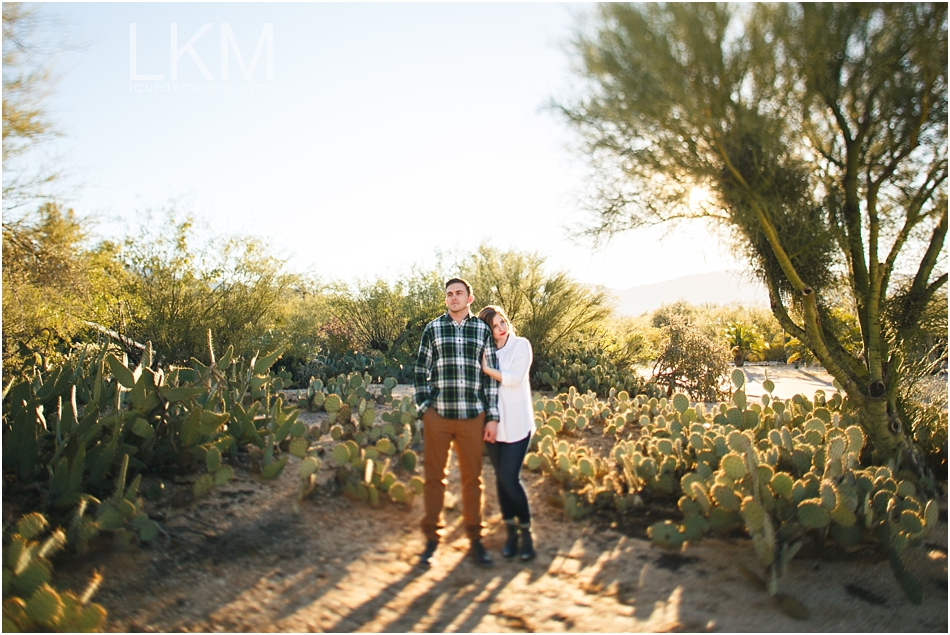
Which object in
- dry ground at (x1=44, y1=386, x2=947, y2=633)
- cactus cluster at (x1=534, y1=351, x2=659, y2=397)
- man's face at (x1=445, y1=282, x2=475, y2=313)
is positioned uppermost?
man's face at (x1=445, y1=282, x2=475, y2=313)

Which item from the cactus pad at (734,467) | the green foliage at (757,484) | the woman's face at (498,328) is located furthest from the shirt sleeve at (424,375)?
the cactus pad at (734,467)

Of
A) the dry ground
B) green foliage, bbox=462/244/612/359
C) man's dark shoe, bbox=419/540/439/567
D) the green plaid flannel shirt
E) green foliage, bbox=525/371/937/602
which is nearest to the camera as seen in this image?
the dry ground

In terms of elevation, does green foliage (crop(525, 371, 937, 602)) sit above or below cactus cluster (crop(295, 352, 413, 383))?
below

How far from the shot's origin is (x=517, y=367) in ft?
13.5

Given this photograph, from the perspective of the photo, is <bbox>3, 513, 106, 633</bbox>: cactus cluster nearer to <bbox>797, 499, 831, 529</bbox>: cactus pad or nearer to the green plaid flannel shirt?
the green plaid flannel shirt

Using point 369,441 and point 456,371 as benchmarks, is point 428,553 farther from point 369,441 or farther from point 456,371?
point 369,441

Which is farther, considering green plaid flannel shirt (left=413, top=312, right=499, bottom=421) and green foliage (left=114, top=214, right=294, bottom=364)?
green foliage (left=114, top=214, right=294, bottom=364)

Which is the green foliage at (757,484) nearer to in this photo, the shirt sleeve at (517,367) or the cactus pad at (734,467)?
the cactus pad at (734,467)

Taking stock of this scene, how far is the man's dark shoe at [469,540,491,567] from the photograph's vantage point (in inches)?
149

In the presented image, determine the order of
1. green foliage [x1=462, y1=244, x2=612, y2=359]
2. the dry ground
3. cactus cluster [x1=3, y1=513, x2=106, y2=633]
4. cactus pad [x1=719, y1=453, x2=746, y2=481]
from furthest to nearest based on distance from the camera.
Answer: green foliage [x1=462, y1=244, x2=612, y2=359] → cactus pad [x1=719, y1=453, x2=746, y2=481] → the dry ground → cactus cluster [x1=3, y1=513, x2=106, y2=633]

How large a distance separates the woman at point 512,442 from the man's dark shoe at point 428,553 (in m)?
0.42

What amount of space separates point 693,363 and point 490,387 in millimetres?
7714

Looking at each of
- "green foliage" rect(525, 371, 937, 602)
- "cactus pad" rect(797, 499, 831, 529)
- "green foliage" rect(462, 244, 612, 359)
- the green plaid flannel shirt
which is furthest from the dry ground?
"green foliage" rect(462, 244, 612, 359)

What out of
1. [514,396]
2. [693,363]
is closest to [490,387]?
[514,396]
